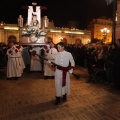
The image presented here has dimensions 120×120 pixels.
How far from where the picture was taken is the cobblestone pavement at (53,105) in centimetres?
610

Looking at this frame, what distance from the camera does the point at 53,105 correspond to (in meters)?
7.22

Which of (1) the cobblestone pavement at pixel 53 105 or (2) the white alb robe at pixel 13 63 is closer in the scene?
(1) the cobblestone pavement at pixel 53 105

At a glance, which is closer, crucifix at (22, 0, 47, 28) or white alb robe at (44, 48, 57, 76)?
white alb robe at (44, 48, 57, 76)

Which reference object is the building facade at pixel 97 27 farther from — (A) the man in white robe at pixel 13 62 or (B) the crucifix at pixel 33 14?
(A) the man in white robe at pixel 13 62

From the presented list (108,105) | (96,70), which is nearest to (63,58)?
(108,105)

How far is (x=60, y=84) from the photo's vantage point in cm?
736

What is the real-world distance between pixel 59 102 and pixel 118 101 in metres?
1.95

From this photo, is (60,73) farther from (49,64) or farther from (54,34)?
(54,34)

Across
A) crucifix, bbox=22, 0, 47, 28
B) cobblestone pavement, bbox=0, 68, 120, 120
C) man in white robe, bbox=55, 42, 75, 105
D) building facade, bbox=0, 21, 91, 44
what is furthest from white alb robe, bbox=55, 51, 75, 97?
building facade, bbox=0, 21, 91, 44

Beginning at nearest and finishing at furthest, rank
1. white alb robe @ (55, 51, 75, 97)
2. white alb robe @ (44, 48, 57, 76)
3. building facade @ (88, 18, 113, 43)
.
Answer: white alb robe @ (55, 51, 75, 97)
white alb robe @ (44, 48, 57, 76)
building facade @ (88, 18, 113, 43)

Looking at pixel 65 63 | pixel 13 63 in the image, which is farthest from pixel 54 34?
pixel 65 63

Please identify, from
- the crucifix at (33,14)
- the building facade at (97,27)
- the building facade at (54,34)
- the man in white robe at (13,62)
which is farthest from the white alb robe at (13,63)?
the building facade at (97,27)

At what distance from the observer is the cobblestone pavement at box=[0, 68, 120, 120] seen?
610 cm

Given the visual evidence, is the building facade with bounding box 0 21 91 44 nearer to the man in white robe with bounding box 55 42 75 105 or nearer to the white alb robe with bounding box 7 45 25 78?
the white alb robe with bounding box 7 45 25 78
